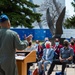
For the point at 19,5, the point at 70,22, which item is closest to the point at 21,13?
the point at 19,5

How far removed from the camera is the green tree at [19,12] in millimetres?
24750

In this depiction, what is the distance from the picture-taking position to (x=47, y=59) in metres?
10.9

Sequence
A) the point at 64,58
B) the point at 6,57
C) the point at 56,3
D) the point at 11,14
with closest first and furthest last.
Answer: the point at 6,57 → the point at 64,58 → the point at 11,14 → the point at 56,3

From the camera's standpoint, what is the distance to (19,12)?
2617 cm

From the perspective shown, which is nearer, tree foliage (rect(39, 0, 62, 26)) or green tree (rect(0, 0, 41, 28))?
green tree (rect(0, 0, 41, 28))

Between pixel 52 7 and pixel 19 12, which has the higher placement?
pixel 52 7

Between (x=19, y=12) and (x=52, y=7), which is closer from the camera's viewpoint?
(x=19, y=12)

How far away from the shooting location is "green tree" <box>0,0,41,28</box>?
81.2ft

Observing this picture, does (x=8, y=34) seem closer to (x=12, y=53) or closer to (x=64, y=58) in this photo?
(x=12, y=53)

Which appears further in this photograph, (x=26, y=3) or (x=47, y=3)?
(x=47, y=3)

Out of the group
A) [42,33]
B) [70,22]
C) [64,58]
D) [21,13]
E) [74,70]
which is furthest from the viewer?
[42,33]

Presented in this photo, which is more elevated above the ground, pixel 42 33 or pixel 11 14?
pixel 11 14

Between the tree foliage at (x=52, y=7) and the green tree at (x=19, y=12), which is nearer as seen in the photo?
the green tree at (x=19, y=12)

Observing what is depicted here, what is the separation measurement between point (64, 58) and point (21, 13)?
653 inches
